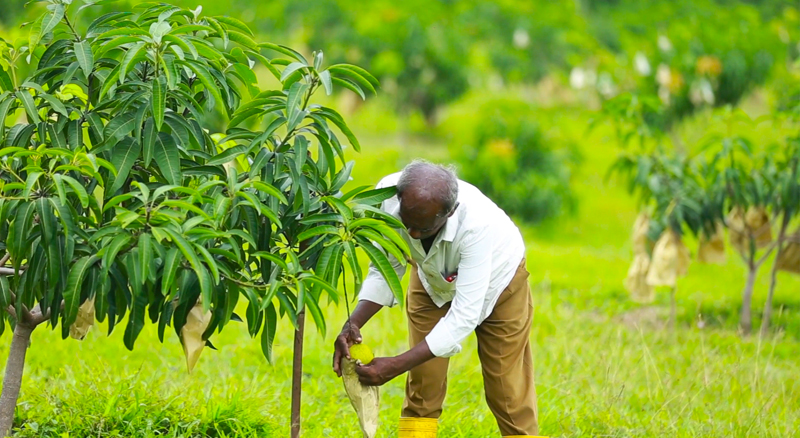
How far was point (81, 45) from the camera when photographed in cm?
240

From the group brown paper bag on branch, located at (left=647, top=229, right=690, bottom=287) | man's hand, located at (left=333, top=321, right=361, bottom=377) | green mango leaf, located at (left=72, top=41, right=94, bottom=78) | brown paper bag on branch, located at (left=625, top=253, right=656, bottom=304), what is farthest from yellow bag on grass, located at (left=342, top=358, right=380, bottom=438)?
brown paper bag on branch, located at (left=625, top=253, right=656, bottom=304)

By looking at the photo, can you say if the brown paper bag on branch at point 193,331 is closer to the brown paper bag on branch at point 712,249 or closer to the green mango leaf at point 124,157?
the green mango leaf at point 124,157

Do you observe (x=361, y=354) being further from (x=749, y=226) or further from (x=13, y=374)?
(x=749, y=226)

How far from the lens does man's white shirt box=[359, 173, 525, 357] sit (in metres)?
2.73

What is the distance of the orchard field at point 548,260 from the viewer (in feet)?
12.0

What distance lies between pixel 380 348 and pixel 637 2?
17113mm

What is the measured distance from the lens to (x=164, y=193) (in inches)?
97.7

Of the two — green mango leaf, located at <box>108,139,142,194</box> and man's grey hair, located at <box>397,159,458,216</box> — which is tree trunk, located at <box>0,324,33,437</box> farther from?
man's grey hair, located at <box>397,159,458,216</box>

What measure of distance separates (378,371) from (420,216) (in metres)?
0.52

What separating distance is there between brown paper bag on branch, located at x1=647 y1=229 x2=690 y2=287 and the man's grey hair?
3.22 m

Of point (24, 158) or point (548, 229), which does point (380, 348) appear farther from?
point (548, 229)

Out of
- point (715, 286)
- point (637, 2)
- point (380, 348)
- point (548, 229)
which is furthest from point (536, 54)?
point (380, 348)

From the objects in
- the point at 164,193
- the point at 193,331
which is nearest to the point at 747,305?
the point at 193,331

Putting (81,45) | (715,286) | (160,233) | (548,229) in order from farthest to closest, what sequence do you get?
(548,229)
(715,286)
(81,45)
(160,233)
